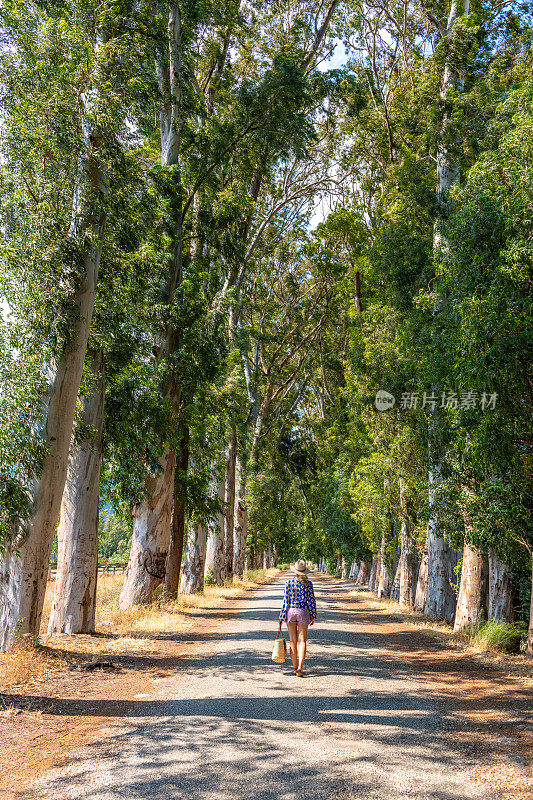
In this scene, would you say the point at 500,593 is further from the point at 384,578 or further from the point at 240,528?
the point at 240,528

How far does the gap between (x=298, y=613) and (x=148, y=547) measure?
6.59 metres

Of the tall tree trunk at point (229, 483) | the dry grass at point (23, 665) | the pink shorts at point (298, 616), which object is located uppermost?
the tall tree trunk at point (229, 483)

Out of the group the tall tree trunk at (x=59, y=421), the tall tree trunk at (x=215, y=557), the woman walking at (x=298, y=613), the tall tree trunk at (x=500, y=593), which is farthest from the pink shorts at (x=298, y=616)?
the tall tree trunk at (x=215, y=557)

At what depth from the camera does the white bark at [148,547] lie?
47.3 feet

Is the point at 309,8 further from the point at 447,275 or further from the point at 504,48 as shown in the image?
the point at 447,275

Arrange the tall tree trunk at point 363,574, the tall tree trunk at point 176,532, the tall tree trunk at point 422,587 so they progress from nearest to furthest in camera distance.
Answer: the tall tree trunk at point 176,532
the tall tree trunk at point 422,587
the tall tree trunk at point 363,574

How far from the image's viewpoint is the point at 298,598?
29.4 feet

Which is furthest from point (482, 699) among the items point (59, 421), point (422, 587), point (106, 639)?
point (422, 587)

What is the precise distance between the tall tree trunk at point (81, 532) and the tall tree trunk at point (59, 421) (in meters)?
1.65

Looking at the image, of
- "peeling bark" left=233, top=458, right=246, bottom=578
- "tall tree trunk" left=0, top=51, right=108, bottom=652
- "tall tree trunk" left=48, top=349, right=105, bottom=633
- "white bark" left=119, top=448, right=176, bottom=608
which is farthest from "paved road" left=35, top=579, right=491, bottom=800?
"peeling bark" left=233, top=458, right=246, bottom=578

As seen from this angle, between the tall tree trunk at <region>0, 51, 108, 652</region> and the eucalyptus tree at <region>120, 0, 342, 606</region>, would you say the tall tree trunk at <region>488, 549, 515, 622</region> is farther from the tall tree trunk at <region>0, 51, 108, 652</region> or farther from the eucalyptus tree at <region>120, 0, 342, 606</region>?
the tall tree trunk at <region>0, 51, 108, 652</region>

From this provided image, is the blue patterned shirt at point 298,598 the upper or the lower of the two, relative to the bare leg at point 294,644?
upper

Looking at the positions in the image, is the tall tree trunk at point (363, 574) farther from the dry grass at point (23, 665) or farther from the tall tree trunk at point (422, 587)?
the dry grass at point (23, 665)

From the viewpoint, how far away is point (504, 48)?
1950 centimetres
